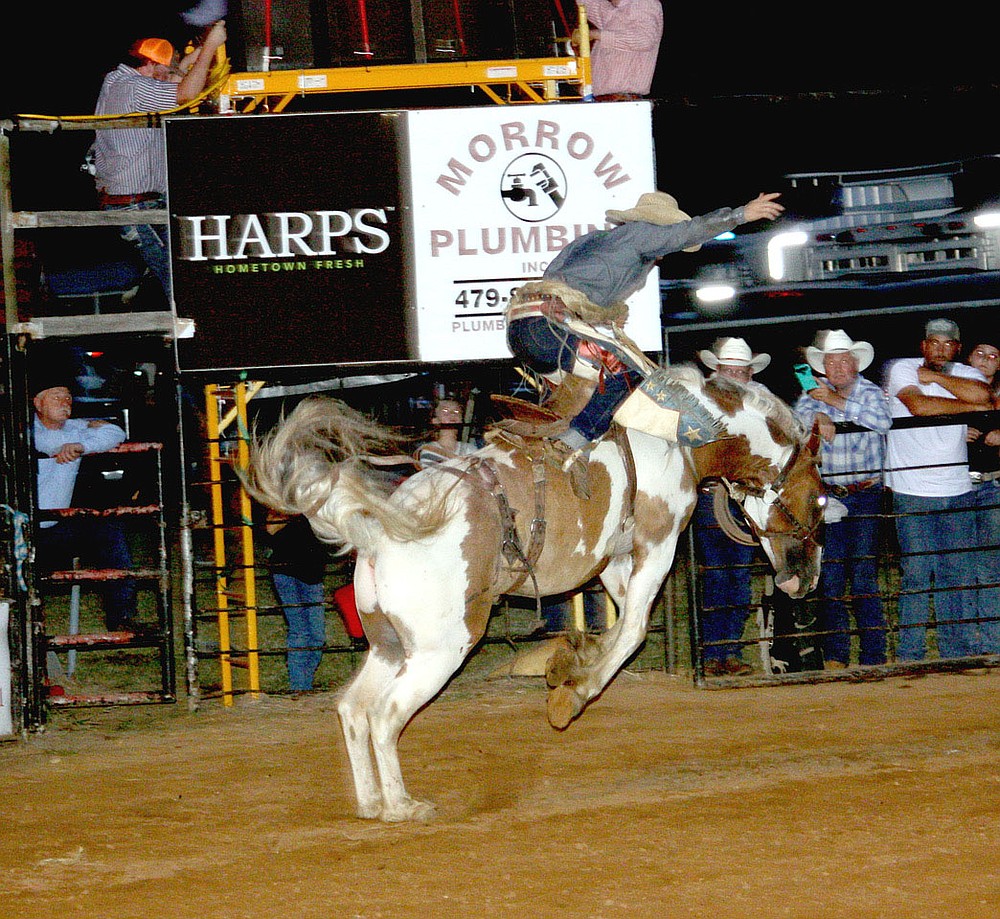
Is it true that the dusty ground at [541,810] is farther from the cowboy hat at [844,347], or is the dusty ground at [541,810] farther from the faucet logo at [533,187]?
the faucet logo at [533,187]

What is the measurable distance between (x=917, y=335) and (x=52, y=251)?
8063 millimetres

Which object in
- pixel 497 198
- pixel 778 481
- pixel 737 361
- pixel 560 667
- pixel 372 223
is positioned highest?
pixel 497 198

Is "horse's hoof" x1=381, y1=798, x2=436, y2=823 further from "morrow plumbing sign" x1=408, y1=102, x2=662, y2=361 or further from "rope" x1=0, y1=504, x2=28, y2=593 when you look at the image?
"rope" x1=0, y1=504, x2=28, y2=593

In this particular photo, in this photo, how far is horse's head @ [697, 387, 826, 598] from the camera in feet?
20.4

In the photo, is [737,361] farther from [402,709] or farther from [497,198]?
[402,709]

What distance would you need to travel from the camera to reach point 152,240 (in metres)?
7.42

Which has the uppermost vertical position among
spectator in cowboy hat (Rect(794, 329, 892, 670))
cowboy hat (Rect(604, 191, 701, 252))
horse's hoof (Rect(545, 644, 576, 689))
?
cowboy hat (Rect(604, 191, 701, 252))

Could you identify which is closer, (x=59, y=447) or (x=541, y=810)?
(x=541, y=810)

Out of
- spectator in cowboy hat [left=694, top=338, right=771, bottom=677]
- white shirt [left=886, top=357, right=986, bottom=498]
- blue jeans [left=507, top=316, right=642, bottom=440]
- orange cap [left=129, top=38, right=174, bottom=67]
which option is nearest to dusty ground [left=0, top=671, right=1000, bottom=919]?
spectator in cowboy hat [left=694, top=338, right=771, bottom=677]

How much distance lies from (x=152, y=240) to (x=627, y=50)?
10.2ft

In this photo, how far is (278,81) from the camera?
716cm

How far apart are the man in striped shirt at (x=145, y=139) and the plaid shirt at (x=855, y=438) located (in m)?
3.93

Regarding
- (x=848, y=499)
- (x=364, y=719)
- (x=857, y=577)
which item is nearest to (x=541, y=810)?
(x=364, y=719)

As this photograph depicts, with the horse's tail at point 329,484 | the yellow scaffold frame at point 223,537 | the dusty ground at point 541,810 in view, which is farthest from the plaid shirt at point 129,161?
the dusty ground at point 541,810
